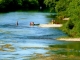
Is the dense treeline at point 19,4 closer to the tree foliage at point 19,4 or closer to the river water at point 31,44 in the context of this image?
the tree foliage at point 19,4

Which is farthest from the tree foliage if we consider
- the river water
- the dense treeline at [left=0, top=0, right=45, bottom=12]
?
the river water

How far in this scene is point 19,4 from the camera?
15662cm

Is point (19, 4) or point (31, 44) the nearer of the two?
point (31, 44)

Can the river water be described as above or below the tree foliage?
above

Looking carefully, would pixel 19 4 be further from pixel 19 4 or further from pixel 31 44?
pixel 31 44

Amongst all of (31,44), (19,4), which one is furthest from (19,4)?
(31,44)

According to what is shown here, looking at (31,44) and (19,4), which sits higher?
(31,44)

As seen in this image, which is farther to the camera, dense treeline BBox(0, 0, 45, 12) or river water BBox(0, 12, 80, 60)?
dense treeline BBox(0, 0, 45, 12)

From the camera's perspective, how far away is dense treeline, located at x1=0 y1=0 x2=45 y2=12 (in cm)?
14121

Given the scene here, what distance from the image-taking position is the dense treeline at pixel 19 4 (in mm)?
141212

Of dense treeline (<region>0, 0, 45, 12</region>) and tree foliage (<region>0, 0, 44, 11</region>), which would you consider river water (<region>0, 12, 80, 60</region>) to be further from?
tree foliage (<region>0, 0, 44, 11</region>)

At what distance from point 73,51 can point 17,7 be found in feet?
359

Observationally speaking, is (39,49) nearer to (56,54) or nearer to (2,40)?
(56,54)

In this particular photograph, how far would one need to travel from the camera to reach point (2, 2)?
140m
